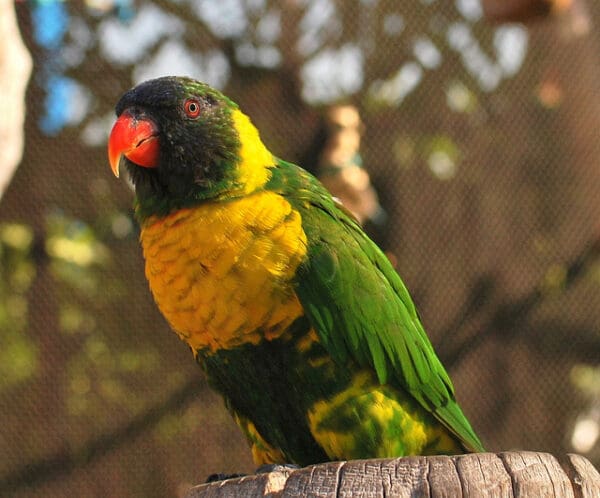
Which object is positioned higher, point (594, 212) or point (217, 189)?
point (217, 189)

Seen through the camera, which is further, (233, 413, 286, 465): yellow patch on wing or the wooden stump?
(233, 413, 286, 465): yellow patch on wing

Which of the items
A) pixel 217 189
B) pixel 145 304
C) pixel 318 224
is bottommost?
pixel 145 304

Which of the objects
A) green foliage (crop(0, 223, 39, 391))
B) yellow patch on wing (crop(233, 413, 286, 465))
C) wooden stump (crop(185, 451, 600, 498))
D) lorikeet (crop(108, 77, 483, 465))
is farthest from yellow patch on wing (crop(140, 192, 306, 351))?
green foliage (crop(0, 223, 39, 391))

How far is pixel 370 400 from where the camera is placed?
167 centimetres

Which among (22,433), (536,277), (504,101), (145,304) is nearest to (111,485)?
(22,433)

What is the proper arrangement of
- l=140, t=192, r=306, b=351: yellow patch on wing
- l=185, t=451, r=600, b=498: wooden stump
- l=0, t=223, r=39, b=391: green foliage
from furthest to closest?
l=0, t=223, r=39, b=391: green foliage < l=140, t=192, r=306, b=351: yellow patch on wing < l=185, t=451, r=600, b=498: wooden stump

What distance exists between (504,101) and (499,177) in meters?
0.33

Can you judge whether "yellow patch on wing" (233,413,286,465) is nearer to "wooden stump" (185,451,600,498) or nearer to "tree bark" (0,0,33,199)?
"wooden stump" (185,451,600,498)

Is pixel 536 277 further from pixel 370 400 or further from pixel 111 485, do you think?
pixel 111 485

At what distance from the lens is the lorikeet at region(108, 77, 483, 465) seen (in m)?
1.63

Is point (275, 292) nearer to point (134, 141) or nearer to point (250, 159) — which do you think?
point (250, 159)

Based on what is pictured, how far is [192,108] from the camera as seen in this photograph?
71.1 inches

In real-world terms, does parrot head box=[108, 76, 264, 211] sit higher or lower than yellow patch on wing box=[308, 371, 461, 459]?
higher

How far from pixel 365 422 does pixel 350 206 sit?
156cm
